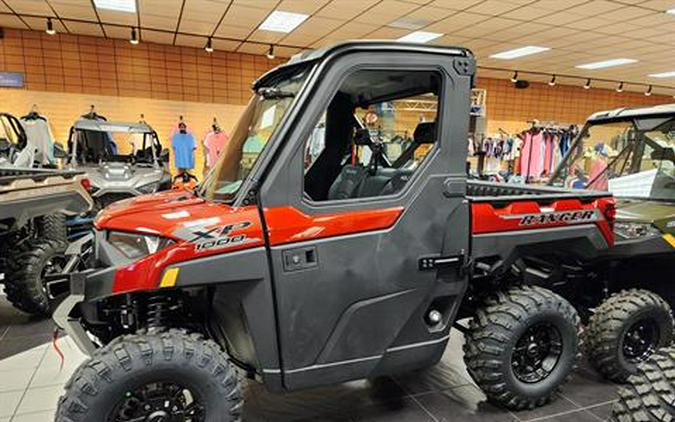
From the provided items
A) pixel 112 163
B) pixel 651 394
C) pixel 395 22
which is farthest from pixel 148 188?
pixel 651 394

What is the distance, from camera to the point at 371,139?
9.02 feet

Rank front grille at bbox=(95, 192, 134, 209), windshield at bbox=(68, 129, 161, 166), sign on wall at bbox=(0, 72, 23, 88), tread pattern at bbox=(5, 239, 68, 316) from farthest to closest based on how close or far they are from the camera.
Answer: sign on wall at bbox=(0, 72, 23, 88), windshield at bbox=(68, 129, 161, 166), front grille at bbox=(95, 192, 134, 209), tread pattern at bbox=(5, 239, 68, 316)

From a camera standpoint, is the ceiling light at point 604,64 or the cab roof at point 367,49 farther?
the ceiling light at point 604,64

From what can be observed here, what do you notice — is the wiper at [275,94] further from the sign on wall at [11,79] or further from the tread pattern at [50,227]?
the sign on wall at [11,79]

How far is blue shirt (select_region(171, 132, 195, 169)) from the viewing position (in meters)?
9.64

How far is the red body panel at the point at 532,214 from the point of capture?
2.43 meters

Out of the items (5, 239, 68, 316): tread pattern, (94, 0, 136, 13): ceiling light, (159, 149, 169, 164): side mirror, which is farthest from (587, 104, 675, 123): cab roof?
(94, 0, 136, 13): ceiling light

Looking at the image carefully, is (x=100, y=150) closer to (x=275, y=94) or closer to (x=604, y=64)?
(x=275, y=94)

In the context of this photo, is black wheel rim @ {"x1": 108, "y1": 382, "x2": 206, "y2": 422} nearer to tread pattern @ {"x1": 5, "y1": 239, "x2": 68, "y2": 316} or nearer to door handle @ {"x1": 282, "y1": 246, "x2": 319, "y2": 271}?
door handle @ {"x1": 282, "y1": 246, "x2": 319, "y2": 271}

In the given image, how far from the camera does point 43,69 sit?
8.99 meters

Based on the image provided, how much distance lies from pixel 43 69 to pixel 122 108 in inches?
61.7

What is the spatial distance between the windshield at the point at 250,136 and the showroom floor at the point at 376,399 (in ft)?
4.45

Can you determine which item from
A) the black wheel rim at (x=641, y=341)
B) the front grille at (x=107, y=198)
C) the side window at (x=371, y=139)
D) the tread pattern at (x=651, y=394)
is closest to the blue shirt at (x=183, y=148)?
the front grille at (x=107, y=198)

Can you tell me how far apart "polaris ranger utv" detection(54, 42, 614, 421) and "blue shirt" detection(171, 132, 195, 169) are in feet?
25.0
